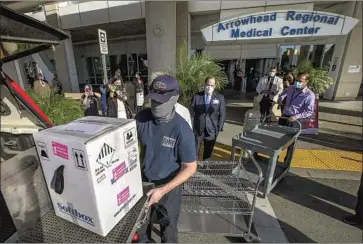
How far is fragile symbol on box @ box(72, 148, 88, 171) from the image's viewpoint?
119 centimetres

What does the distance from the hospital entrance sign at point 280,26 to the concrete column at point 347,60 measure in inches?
107

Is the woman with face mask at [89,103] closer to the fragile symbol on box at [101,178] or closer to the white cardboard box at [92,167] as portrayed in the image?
the white cardboard box at [92,167]

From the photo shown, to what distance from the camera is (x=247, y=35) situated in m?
8.42

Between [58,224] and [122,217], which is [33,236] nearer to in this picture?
[58,224]

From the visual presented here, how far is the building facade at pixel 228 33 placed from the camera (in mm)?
8211

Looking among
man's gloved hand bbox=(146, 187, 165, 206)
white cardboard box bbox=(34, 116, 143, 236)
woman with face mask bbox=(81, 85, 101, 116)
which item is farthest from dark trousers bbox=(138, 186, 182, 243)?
woman with face mask bbox=(81, 85, 101, 116)

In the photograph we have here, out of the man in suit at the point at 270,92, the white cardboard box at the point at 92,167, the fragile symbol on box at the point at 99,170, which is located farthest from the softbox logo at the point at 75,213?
the man in suit at the point at 270,92

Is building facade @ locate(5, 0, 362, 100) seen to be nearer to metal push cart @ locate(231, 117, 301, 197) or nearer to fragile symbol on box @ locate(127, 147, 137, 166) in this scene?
fragile symbol on box @ locate(127, 147, 137, 166)

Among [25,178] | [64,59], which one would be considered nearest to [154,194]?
[25,178]

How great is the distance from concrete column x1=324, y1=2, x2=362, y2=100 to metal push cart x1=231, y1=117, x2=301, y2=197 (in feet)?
29.9

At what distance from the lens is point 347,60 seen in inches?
413

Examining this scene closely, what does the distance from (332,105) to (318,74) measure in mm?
2983

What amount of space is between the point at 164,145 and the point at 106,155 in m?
0.65

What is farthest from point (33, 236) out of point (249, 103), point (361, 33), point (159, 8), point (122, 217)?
point (361, 33)
